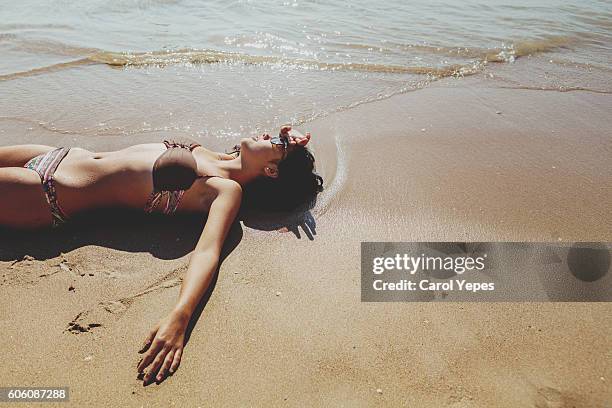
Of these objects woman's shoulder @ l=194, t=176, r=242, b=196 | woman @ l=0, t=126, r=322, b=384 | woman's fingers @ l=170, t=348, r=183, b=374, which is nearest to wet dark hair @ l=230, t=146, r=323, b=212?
woman @ l=0, t=126, r=322, b=384

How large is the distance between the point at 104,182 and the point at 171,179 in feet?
1.47

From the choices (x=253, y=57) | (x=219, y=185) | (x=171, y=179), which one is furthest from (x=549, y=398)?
(x=253, y=57)

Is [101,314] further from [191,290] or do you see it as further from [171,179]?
[171,179]

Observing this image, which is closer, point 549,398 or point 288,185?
point 549,398

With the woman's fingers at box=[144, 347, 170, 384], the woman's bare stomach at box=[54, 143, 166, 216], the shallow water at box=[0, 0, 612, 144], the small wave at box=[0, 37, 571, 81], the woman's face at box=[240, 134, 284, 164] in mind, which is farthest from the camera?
the small wave at box=[0, 37, 571, 81]

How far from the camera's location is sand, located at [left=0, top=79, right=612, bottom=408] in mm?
1900

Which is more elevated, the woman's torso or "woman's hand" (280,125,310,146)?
"woman's hand" (280,125,310,146)

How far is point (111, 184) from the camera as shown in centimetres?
288

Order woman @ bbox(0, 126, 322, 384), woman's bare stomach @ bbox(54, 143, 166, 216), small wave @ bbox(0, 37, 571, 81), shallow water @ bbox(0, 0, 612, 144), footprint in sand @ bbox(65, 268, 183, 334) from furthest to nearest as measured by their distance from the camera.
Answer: small wave @ bbox(0, 37, 571, 81) < shallow water @ bbox(0, 0, 612, 144) < woman's bare stomach @ bbox(54, 143, 166, 216) < woman @ bbox(0, 126, 322, 384) < footprint in sand @ bbox(65, 268, 183, 334)

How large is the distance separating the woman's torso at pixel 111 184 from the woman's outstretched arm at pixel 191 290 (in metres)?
0.19

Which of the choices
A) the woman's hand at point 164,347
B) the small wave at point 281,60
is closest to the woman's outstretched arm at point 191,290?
the woman's hand at point 164,347

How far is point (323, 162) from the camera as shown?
12.3 ft

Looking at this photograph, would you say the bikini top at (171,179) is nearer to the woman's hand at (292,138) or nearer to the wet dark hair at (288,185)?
the wet dark hair at (288,185)

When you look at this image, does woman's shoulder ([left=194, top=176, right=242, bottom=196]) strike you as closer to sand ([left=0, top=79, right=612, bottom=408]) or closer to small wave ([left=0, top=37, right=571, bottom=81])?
sand ([left=0, top=79, right=612, bottom=408])
